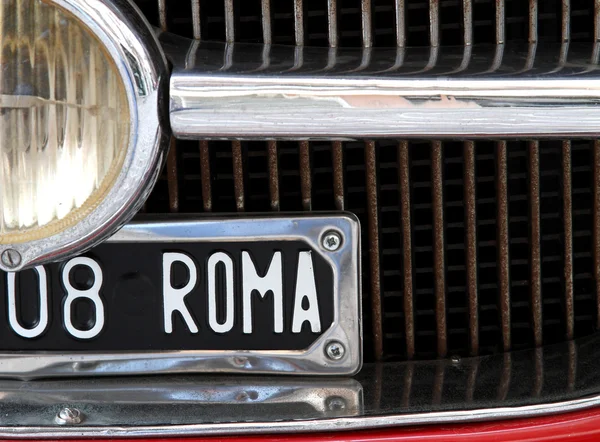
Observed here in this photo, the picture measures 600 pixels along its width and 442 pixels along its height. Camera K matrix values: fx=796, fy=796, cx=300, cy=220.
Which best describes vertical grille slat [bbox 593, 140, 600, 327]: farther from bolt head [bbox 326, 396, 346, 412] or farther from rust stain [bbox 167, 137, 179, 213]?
rust stain [bbox 167, 137, 179, 213]

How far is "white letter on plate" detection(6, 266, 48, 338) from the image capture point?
44.7 inches

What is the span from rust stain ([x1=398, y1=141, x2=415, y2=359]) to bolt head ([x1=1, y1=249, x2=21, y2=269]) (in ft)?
1.72

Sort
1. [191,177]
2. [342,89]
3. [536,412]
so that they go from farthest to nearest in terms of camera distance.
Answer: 1. [191,177]
2. [536,412]
3. [342,89]

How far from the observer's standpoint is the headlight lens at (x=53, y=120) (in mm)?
972

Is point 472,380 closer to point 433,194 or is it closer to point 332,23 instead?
point 433,194

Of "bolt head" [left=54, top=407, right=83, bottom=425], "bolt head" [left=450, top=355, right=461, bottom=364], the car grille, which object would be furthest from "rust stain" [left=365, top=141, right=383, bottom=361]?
"bolt head" [left=54, top=407, right=83, bottom=425]

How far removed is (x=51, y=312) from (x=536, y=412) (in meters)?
0.69

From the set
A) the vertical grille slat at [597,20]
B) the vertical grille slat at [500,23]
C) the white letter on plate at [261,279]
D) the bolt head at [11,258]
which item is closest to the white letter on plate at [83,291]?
the bolt head at [11,258]

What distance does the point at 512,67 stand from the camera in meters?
0.99

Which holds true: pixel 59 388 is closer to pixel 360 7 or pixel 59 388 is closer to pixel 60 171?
pixel 60 171

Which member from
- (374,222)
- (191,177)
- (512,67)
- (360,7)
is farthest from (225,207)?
(512,67)

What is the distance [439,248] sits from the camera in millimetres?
1154

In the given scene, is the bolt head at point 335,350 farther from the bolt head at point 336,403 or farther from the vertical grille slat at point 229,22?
the vertical grille slat at point 229,22

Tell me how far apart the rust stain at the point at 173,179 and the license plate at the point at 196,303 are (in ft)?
0.15
